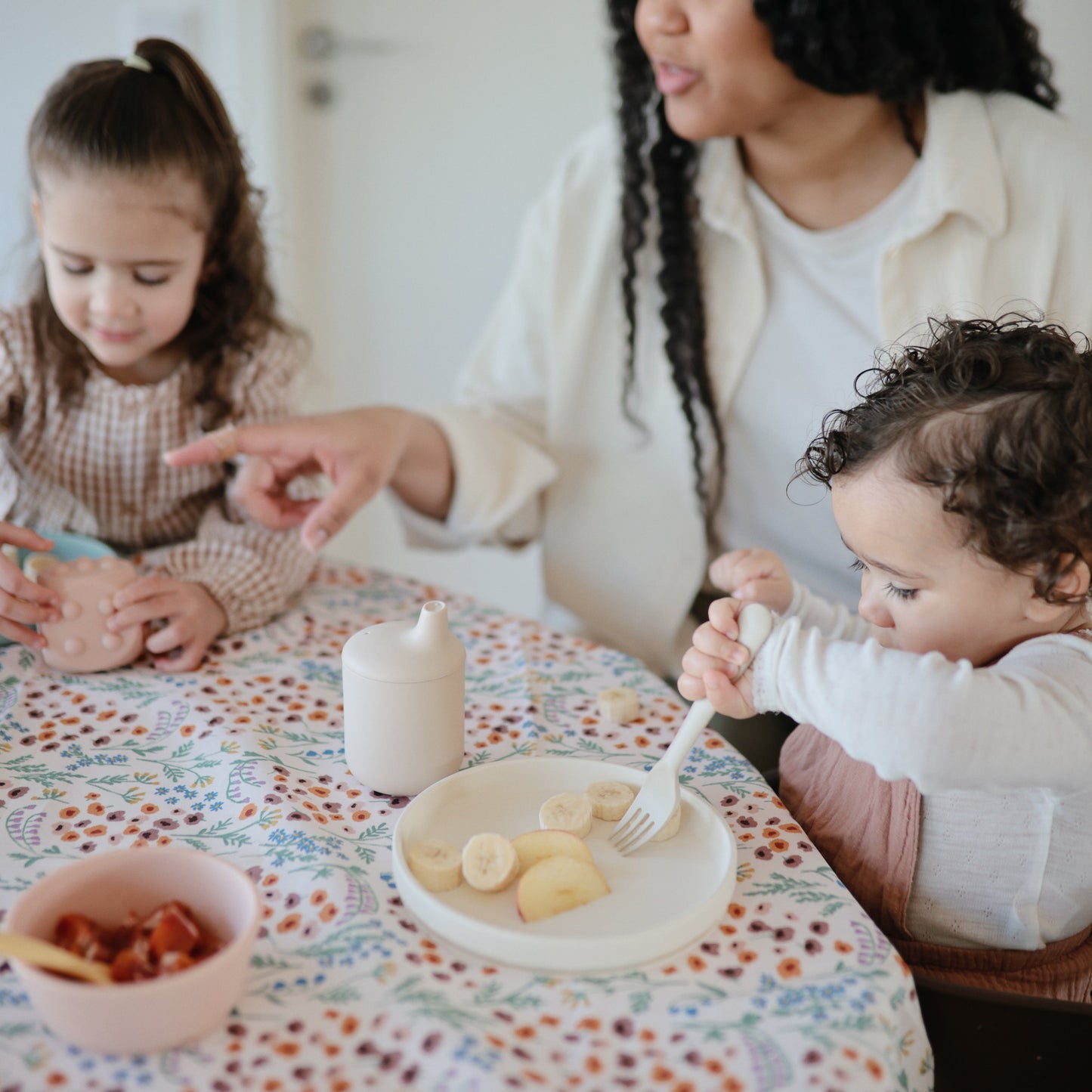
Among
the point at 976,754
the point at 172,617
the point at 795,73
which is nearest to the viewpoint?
the point at 976,754

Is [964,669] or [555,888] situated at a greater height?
[964,669]

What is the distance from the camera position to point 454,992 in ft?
2.21

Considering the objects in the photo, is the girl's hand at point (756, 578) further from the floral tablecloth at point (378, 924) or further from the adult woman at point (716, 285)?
the adult woman at point (716, 285)

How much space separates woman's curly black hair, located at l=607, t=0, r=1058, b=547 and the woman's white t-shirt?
0.16 feet

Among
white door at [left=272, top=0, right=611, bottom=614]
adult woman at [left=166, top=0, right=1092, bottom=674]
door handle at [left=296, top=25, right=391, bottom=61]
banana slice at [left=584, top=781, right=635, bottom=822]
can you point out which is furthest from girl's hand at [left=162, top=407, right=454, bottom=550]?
door handle at [left=296, top=25, right=391, bottom=61]

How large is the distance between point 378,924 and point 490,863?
86mm

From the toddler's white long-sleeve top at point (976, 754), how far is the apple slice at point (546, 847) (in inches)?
6.8

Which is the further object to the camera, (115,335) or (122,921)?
(115,335)

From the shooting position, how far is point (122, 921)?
70cm

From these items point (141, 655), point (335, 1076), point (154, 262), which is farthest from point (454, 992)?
point (154, 262)

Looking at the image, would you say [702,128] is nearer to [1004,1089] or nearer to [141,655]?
[141,655]

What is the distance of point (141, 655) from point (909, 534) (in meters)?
0.76

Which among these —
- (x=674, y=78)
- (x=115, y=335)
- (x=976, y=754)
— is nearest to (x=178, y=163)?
(x=115, y=335)

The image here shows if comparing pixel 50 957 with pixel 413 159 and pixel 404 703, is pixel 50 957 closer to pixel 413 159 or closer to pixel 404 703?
pixel 404 703
